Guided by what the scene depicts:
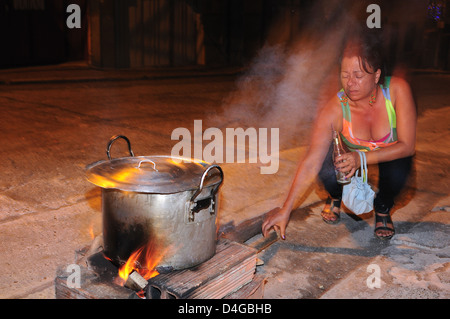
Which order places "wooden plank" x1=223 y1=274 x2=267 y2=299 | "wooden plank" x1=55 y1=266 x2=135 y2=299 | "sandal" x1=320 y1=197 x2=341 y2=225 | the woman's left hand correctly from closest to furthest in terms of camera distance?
"wooden plank" x1=55 y1=266 x2=135 y2=299, "wooden plank" x1=223 y1=274 x2=267 y2=299, the woman's left hand, "sandal" x1=320 y1=197 x2=341 y2=225

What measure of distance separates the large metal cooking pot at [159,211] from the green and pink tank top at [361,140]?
4.68 feet

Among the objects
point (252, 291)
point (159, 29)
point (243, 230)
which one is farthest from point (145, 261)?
point (159, 29)

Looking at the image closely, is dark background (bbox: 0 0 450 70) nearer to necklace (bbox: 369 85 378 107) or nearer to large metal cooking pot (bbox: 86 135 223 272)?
necklace (bbox: 369 85 378 107)

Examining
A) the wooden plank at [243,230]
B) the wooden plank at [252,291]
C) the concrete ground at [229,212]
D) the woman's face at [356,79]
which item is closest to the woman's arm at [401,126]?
the woman's face at [356,79]

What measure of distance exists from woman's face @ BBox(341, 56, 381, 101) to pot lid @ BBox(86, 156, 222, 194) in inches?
48.2

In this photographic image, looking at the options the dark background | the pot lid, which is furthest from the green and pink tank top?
the dark background

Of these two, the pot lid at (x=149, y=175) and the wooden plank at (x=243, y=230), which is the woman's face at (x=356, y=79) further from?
the pot lid at (x=149, y=175)

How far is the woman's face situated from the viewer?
306 centimetres

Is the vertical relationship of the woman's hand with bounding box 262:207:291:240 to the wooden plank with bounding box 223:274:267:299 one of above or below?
above

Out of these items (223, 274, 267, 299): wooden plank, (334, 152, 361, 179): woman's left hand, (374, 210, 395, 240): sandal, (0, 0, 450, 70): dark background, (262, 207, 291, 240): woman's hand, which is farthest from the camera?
(0, 0, 450, 70): dark background

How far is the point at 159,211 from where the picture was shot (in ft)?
7.04

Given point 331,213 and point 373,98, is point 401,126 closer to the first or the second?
point 373,98
